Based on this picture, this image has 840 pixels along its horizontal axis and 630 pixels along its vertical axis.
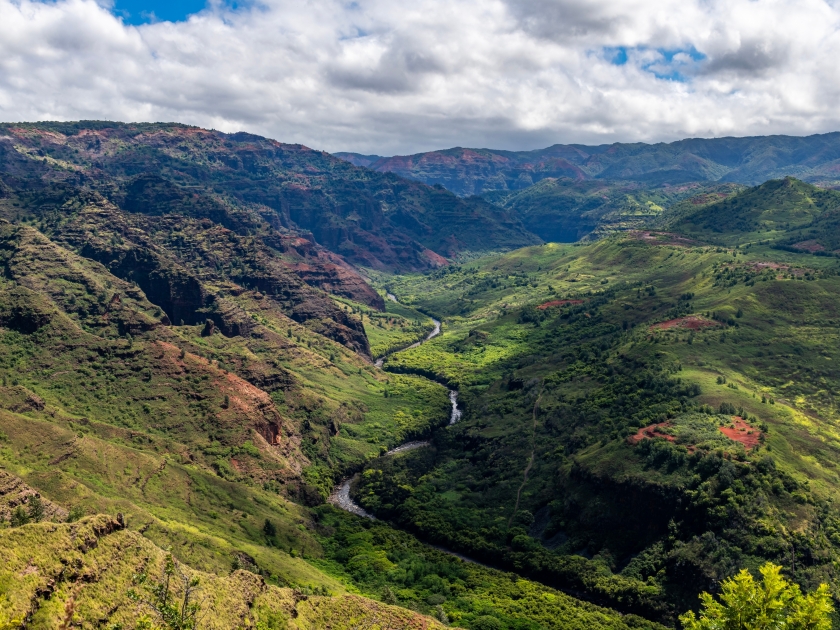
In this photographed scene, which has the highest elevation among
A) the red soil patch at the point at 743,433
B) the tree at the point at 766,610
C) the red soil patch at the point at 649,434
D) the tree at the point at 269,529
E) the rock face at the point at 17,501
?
the tree at the point at 766,610

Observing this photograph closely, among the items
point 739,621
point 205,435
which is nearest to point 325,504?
point 205,435

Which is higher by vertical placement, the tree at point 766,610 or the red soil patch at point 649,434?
the tree at point 766,610

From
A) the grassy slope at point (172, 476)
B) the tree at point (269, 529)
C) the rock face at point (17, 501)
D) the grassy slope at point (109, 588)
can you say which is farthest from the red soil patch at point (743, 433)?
the rock face at point (17, 501)

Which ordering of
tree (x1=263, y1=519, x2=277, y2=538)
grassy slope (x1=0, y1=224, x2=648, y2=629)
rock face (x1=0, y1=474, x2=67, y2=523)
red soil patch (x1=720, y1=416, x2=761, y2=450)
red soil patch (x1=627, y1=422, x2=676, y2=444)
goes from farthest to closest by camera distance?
1. red soil patch (x1=627, y1=422, x2=676, y2=444)
2. red soil patch (x1=720, y1=416, x2=761, y2=450)
3. tree (x1=263, y1=519, x2=277, y2=538)
4. grassy slope (x1=0, y1=224, x2=648, y2=629)
5. rock face (x1=0, y1=474, x2=67, y2=523)

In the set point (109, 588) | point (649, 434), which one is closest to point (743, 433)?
point (649, 434)

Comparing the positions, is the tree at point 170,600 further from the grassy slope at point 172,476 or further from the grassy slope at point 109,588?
the grassy slope at point 172,476

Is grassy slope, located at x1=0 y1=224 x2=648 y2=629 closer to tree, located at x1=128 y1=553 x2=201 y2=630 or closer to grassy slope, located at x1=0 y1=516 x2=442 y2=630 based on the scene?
grassy slope, located at x1=0 y1=516 x2=442 y2=630

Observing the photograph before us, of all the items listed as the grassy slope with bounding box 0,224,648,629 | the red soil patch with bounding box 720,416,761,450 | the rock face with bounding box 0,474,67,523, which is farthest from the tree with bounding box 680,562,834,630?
the red soil patch with bounding box 720,416,761,450

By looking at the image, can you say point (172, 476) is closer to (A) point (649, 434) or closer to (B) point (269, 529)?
(B) point (269, 529)
